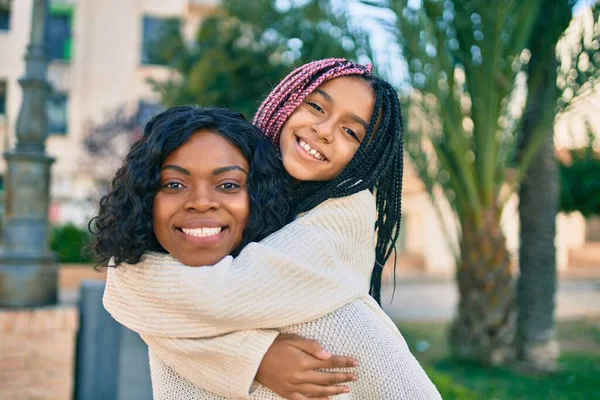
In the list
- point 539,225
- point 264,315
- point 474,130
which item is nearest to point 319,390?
point 264,315

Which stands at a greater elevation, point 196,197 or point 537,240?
point 196,197

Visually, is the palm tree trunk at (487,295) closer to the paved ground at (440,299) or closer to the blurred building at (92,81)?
the paved ground at (440,299)

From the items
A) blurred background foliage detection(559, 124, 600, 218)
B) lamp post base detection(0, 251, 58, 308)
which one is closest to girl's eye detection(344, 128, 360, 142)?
lamp post base detection(0, 251, 58, 308)

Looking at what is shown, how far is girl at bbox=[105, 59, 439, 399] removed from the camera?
138 centimetres

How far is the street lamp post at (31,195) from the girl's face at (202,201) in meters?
3.24

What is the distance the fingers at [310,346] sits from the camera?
135 centimetres

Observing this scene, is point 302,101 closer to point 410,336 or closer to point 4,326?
point 4,326

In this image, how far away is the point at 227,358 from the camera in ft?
4.55

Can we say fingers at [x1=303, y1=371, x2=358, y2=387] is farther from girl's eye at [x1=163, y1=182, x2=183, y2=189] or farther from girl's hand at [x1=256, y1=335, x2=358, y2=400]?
girl's eye at [x1=163, y1=182, x2=183, y2=189]

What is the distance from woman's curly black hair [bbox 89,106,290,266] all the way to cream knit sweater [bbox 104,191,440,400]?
0.08m

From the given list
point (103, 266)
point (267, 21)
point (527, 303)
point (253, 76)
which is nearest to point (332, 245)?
point (103, 266)

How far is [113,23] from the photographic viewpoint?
773 inches

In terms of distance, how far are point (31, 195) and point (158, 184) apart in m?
3.50

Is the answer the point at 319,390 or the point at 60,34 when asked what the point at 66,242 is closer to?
the point at 60,34
